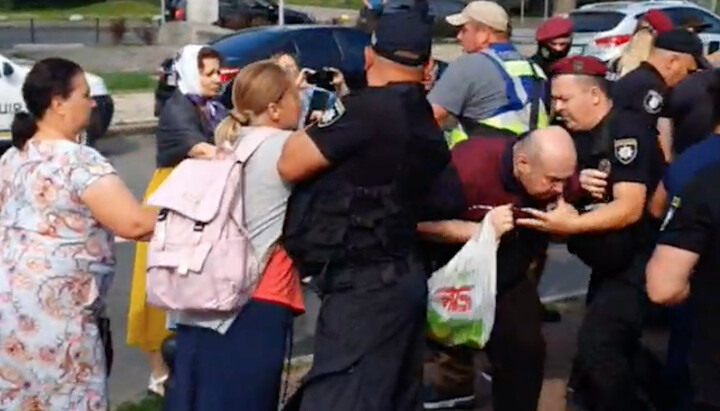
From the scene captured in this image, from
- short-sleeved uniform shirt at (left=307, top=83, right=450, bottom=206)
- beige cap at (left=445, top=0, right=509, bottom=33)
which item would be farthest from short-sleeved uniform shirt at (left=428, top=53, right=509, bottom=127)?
short-sleeved uniform shirt at (left=307, top=83, right=450, bottom=206)

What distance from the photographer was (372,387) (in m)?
4.15

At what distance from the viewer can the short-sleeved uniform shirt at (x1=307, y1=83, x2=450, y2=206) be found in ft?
13.0

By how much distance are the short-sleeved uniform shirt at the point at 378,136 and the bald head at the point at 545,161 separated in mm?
594

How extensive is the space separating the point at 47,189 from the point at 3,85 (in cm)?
1018

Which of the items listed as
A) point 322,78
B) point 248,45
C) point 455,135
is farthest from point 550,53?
point 248,45

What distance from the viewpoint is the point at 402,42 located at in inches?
160

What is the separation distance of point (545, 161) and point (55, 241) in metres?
1.73

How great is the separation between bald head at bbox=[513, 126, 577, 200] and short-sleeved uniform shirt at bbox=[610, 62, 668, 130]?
30.4 inches

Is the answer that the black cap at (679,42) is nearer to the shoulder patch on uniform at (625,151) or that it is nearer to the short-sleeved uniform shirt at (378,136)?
the shoulder patch on uniform at (625,151)

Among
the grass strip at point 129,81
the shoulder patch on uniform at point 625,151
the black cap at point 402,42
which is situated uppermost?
the black cap at point 402,42

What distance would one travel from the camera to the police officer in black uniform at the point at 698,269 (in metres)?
3.74

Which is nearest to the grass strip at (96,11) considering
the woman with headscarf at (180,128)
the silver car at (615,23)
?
the silver car at (615,23)

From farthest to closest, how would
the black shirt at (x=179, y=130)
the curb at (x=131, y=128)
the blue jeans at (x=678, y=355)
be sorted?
the curb at (x=131, y=128) < the black shirt at (x=179, y=130) < the blue jeans at (x=678, y=355)

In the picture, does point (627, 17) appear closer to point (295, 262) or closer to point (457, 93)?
point (457, 93)
